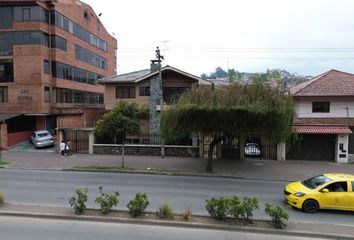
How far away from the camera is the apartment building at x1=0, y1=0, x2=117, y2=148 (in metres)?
37.4

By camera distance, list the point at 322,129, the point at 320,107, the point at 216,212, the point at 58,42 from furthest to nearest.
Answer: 1. the point at 58,42
2. the point at 320,107
3. the point at 322,129
4. the point at 216,212

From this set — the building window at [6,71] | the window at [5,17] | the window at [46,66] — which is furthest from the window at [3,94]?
the window at [5,17]

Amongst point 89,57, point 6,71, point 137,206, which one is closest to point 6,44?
point 6,71

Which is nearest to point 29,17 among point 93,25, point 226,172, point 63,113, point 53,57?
point 53,57

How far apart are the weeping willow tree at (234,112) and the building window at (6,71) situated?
25.9m

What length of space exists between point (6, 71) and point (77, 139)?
51.5 feet

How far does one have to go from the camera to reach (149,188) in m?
15.6

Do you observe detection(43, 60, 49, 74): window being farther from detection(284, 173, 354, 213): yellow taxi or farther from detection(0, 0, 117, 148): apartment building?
detection(284, 173, 354, 213): yellow taxi

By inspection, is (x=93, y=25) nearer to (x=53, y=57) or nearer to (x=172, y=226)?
(x=53, y=57)

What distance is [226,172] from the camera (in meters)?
20.8

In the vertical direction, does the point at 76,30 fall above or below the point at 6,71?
above

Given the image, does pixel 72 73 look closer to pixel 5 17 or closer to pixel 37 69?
pixel 37 69

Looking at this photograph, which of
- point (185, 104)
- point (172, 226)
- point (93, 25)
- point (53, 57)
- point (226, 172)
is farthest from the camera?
point (93, 25)

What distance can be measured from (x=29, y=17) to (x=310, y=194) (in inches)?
1458
